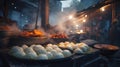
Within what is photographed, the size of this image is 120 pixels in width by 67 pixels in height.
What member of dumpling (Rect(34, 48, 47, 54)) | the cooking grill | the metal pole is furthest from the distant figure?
dumpling (Rect(34, 48, 47, 54))

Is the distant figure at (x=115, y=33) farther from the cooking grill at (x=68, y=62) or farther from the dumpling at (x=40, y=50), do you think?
the dumpling at (x=40, y=50)

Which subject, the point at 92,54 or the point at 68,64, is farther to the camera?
the point at 92,54

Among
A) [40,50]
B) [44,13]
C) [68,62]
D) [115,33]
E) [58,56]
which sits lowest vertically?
[68,62]

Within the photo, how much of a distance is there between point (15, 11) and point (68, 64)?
478 inches

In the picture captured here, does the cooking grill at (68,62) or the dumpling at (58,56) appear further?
the dumpling at (58,56)

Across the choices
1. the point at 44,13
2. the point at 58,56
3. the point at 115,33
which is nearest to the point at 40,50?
the point at 58,56

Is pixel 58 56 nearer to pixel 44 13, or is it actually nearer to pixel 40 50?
pixel 40 50

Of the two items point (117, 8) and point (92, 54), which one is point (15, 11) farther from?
point (92, 54)

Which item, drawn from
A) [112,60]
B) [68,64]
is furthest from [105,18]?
[68,64]

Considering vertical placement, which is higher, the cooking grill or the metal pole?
the metal pole

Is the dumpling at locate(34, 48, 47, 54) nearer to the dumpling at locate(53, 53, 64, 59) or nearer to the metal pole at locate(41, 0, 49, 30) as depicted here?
the dumpling at locate(53, 53, 64, 59)

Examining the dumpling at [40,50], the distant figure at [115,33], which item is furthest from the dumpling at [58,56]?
the distant figure at [115,33]

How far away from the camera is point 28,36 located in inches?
235

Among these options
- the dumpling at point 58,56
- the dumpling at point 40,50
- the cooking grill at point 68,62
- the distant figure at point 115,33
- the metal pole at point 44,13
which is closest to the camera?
the cooking grill at point 68,62
